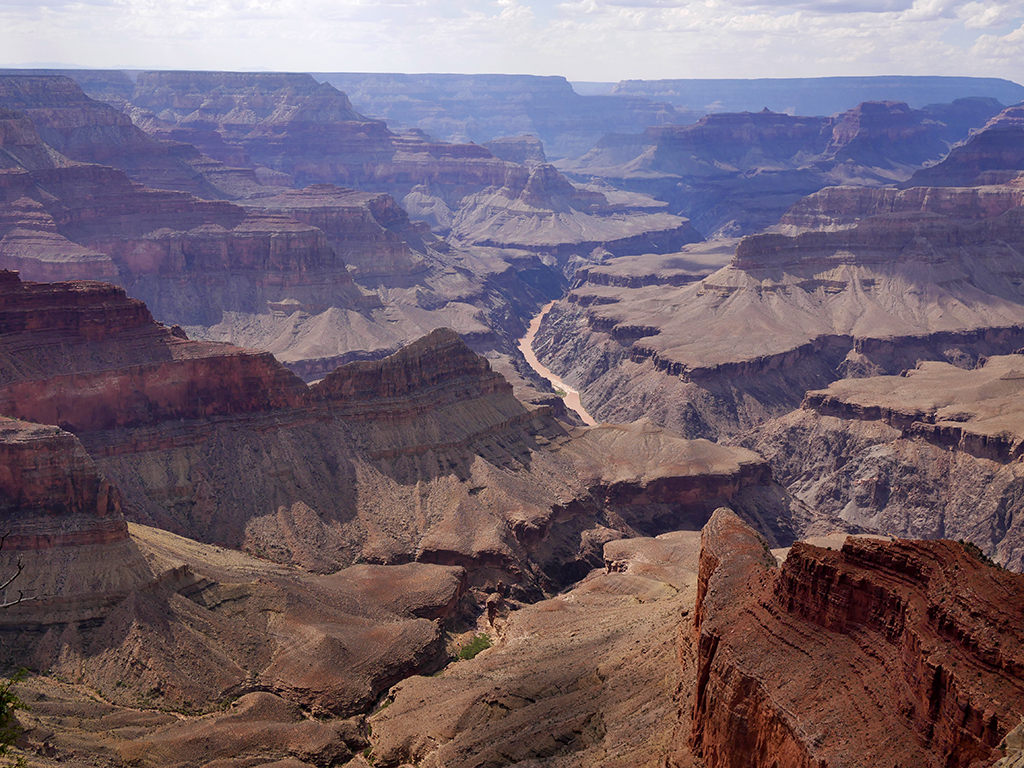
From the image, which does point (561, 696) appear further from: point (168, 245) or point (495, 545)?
point (168, 245)

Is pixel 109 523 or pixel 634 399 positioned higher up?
pixel 109 523

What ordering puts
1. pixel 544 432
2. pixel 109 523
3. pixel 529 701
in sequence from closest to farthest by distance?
Result: pixel 529 701 → pixel 109 523 → pixel 544 432

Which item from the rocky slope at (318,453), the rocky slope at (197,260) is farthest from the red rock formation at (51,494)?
the rocky slope at (197,260)

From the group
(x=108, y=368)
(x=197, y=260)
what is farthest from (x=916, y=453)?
(x=197, y=260)

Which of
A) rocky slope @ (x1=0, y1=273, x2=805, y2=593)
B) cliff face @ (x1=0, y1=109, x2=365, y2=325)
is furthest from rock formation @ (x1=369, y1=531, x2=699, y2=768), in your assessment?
cliff face @ (x1=0, y1=109, x2=365, y2=325)

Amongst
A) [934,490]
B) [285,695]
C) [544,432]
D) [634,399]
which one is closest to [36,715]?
[285,695]

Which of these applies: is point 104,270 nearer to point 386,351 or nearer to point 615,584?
point 386,351
